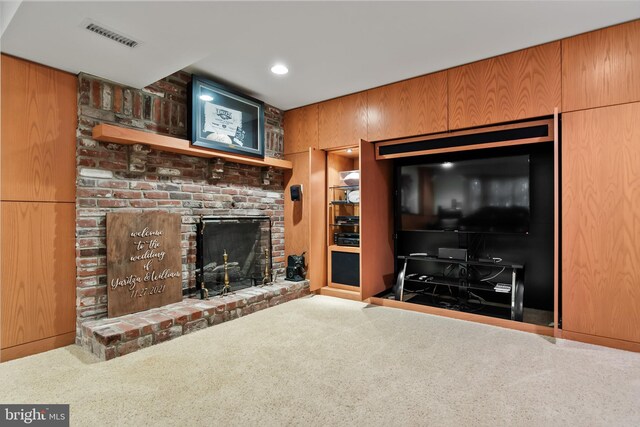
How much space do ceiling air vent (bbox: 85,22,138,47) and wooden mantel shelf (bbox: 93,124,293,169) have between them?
2.18 feet

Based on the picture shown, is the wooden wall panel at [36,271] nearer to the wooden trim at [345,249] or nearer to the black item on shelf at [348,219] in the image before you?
the wooden trim at [345,249]

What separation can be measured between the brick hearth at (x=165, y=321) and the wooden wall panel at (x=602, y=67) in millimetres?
3309

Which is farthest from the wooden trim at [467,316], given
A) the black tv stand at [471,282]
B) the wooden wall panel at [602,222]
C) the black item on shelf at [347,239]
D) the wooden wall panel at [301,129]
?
the wooden wall panel at [301,129]

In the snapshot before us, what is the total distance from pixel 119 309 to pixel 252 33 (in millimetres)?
2457

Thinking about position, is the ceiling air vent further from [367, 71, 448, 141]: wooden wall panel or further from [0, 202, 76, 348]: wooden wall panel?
[367, 71, 448, 141]: wooden wall panel

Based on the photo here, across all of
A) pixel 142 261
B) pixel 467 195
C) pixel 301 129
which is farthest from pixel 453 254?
pixel 142 261

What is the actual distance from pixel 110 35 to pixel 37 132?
3.25 ft

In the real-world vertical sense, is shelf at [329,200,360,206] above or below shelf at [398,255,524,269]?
above

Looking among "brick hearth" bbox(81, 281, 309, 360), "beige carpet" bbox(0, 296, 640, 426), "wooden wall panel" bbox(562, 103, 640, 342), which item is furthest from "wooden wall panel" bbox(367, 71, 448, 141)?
"brick hearth" bbox(81, 281, 309, 360)

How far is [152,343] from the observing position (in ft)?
A: 8.32

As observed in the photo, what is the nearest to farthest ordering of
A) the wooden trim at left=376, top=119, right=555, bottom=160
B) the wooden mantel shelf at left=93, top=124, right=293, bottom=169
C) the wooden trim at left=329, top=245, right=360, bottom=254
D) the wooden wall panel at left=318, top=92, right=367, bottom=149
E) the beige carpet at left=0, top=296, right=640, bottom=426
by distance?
1. the beige carpet at left=0, top=296, right=640, bottom=426
2. the wooden mantel shelf at left=93, top=124, right=293, bottom=169
3. the wooden trim at left=376, top=119, right=555, bottom=160
4. the wooden wall panel at left=318, top=92, right=367, bottom=149
5. the wooden trim at left=329, top=245, right=360, bottom=254

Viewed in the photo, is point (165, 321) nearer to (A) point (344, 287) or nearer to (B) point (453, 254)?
(A) point (344, 287)

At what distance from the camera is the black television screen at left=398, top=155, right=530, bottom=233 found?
311 centimetres

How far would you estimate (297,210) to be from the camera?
4.31 m
